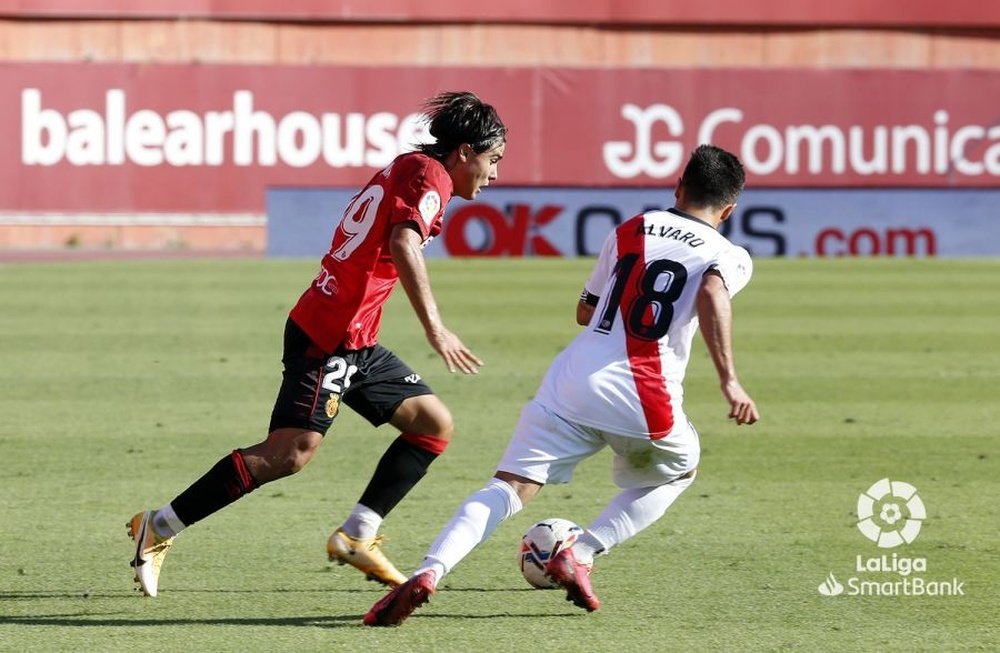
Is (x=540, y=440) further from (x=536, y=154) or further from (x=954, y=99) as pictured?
(x=954, y=99)

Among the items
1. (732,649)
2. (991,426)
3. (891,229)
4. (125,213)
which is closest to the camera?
(732,649)

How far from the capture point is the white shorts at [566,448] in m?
5.56

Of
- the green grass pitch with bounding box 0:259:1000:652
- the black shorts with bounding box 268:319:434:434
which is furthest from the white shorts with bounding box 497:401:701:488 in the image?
the black shorts with bounding box 268:319:434:434

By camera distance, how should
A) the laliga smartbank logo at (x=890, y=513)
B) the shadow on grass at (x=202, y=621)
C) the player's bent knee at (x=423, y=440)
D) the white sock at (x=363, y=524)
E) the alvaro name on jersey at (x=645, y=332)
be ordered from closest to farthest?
1. the alvaro name on jersey at (x=645, y=332)
2. the shadow on grass at (x=202, y=621)
3. the white sock at (x=363, y=524)
4. the player's bent knee at (x=423, y=440)
5. the laliga smartbank logo at (x=890, y=513)

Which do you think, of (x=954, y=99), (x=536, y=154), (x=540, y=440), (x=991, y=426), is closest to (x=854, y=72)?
(x=954, y=99)

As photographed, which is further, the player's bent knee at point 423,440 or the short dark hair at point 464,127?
the player's bent knee at point 423,440

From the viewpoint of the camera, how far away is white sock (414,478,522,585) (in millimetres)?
5410

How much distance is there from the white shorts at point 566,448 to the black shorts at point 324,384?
2.49ft

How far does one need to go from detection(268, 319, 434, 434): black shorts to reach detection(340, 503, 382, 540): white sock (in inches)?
16.0

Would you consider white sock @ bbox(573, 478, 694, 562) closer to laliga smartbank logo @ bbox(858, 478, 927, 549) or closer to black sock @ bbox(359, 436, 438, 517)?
black sock @ bbox(359, 436, 438, 517)

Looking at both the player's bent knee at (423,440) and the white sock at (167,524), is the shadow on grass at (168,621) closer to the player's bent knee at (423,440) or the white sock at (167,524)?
the white sock at (167,524)

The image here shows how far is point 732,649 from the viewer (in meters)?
5.38

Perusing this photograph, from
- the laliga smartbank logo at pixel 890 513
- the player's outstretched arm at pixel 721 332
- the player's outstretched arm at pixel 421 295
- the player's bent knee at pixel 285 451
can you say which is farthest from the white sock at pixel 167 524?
the laliga smartbank logo at pixel 890 513

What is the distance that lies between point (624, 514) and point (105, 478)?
358cm
